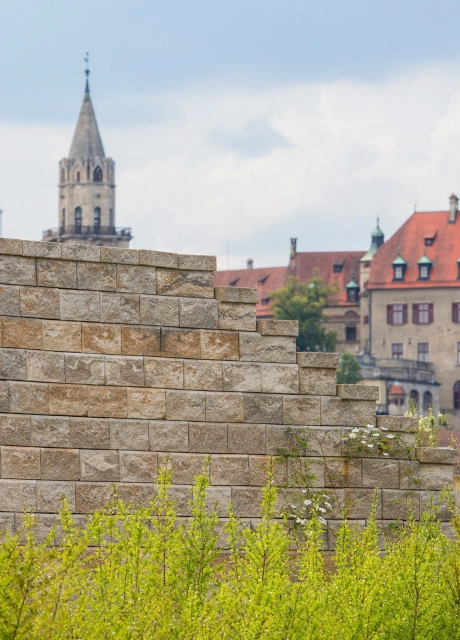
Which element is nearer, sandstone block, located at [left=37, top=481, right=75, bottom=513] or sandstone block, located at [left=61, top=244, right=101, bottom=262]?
sandstone block, located at [left=37, top=481, right=75, bottom=513]

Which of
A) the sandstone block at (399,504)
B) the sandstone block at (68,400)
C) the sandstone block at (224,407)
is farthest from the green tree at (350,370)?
the sandstone block at (68,400)

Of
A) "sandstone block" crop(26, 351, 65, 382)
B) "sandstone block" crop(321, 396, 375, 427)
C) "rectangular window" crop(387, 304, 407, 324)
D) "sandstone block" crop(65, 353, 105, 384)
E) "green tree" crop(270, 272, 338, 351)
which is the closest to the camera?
"sandstone block" crop(26, 351, 65, 382)

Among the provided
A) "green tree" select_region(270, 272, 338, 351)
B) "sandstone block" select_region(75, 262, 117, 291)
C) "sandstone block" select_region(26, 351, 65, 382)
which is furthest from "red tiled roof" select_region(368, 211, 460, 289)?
"sandstone block" select_region(26, 351, 65, 382)

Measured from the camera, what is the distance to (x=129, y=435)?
14.5 metres

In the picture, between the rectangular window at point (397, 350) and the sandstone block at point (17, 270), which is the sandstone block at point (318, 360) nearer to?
the sandstone block at point (17, 270)

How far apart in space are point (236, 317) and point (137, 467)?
1.79 m

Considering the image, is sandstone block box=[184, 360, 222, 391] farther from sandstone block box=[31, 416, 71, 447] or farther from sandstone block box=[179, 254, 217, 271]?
sandstone block box=[31, 416, 71, 447]

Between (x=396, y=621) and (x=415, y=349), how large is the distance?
339 feet

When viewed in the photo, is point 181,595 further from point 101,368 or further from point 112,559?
point 101,368

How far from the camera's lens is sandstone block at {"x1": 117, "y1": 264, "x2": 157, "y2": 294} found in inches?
577

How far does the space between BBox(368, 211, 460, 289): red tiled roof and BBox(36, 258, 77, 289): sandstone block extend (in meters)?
100

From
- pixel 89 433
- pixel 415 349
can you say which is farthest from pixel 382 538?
pixel 415 349

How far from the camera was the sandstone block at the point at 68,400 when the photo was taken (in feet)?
46.8

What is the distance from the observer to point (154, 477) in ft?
47.3
